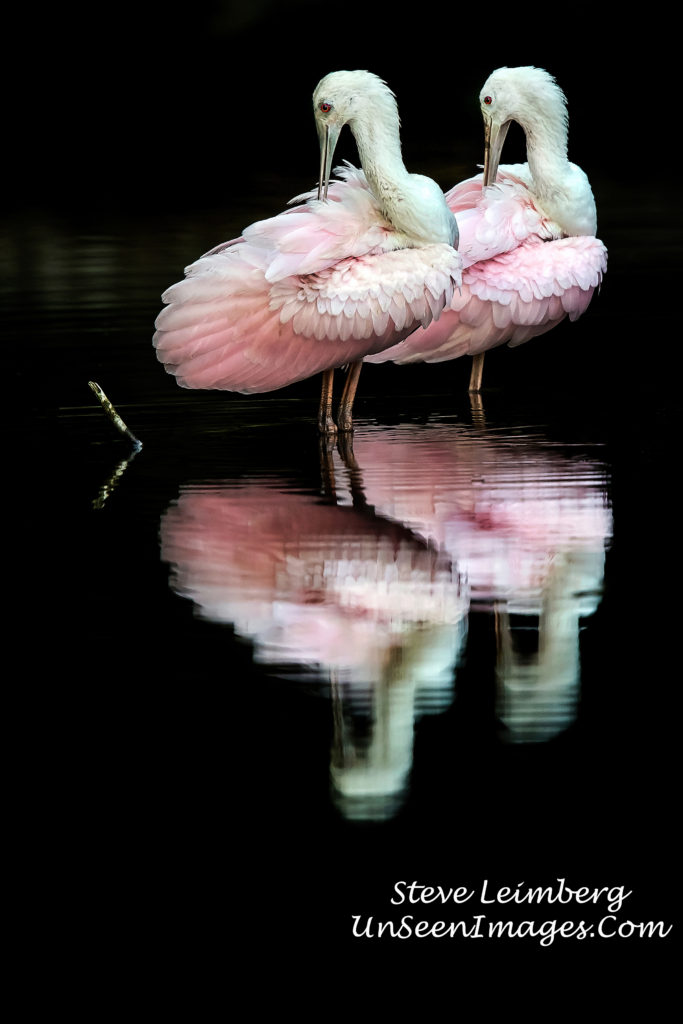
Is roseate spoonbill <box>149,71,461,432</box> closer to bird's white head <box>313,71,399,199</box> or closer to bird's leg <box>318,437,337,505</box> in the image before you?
bird's white head <box>313,71,399,199</box>

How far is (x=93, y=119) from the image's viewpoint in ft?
103

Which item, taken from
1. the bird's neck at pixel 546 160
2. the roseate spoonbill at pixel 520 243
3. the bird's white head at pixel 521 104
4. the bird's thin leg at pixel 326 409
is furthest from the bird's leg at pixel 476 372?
the bird's thin leg at pixel 326 409

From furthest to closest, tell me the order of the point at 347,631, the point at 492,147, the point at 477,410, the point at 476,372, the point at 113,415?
the point at 492,147 < the point at 476,372 < the point at 477,410 < the point at 113,415 < the point at 347,631

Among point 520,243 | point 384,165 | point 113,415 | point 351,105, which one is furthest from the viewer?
point 520,243

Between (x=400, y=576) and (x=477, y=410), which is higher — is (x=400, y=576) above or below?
above

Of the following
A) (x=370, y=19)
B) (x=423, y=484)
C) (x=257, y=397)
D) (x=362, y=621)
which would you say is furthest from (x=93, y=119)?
(x=362, y=621)

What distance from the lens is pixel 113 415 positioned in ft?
29.7

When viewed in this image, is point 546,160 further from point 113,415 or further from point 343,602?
point 343,602

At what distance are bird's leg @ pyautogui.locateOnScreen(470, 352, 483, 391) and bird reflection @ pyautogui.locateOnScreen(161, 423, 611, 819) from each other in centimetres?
156

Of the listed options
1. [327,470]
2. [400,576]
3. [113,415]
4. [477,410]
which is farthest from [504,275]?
[400,576]

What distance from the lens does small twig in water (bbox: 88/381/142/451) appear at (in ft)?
29.0

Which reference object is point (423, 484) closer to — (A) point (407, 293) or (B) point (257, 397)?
(A) point (407, 293)

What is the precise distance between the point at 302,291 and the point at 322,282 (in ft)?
0.33

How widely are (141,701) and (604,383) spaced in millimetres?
5567
